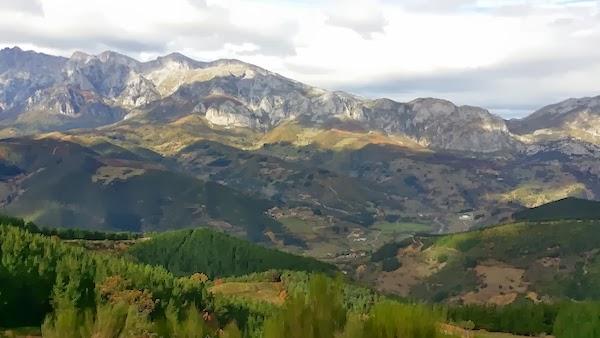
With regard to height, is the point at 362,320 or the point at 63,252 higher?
the point at 362,320

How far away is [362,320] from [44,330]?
1438 centimetres

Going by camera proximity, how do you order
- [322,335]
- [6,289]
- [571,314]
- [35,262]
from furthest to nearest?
[571,314], [35,262], [6,289], [322,335]

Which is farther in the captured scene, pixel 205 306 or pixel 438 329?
pixel 205 306

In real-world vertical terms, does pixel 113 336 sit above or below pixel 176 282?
above

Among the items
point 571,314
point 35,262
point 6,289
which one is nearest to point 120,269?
point 35,262

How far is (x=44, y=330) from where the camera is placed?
92.5 ft

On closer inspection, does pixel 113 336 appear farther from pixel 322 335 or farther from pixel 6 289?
pixel 6 289

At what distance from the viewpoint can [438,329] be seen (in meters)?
30.1

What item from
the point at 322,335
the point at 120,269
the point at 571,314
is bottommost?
the point at 571,314

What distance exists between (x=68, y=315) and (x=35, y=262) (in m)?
114

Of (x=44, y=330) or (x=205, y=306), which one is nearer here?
(x=44, y=330)

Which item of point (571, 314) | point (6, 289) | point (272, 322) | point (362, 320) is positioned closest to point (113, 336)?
point (272, 322)

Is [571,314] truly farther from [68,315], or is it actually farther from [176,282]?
[68,315]

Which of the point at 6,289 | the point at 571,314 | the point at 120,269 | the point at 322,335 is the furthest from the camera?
the point at 571,314
